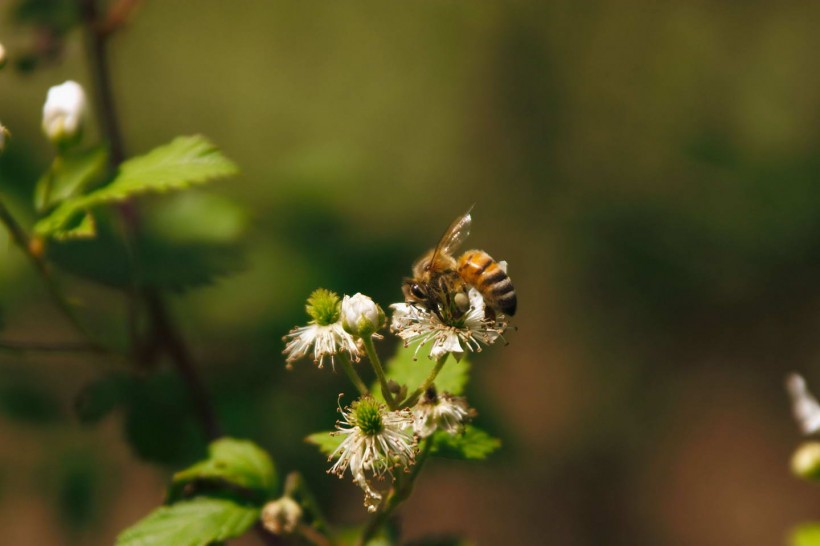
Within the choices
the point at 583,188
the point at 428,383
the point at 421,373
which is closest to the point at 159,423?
the point at 421,373

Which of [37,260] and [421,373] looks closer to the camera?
[421,373]

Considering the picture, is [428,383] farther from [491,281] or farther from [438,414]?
[491,281]

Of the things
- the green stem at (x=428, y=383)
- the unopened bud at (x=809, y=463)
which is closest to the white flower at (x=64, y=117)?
the green stem at (x=428, y=383)

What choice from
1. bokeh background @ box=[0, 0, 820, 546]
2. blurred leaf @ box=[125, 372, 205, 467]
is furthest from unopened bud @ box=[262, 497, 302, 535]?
bokeh background @ box=[0, 0, 820, 546]

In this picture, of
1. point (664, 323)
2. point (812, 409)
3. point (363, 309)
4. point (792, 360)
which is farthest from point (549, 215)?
point (363, 309)

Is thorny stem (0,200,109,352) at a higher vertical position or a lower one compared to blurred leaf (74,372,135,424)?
higher

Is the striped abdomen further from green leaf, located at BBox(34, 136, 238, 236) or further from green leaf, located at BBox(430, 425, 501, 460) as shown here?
green leaf, located at BBox(34, 136, 238, 236)
